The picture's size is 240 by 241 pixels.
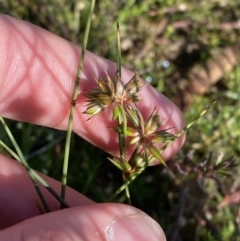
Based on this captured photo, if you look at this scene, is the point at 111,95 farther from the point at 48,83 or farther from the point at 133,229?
the point at 48,83

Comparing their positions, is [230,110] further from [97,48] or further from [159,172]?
[97,48]

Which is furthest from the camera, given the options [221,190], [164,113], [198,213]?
[221,190]

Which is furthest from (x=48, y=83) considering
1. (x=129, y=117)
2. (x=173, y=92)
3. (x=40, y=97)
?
(x=173, y=92)

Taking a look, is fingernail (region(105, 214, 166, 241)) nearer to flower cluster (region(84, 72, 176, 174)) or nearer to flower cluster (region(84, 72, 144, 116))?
flower cluster (region(84, 72, 176, 174))

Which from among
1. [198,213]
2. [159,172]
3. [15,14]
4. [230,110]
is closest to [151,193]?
[159,172]

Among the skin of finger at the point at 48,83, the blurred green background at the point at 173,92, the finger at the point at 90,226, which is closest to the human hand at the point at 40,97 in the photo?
the skin of finger at the point at 48,83

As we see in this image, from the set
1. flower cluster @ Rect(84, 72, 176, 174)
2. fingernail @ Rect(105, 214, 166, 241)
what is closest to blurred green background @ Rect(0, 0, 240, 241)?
fingernail @ Rect(105, 214, 166, 241)

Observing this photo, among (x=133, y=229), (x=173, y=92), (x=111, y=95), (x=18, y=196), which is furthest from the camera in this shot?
(x=173, y=92)
